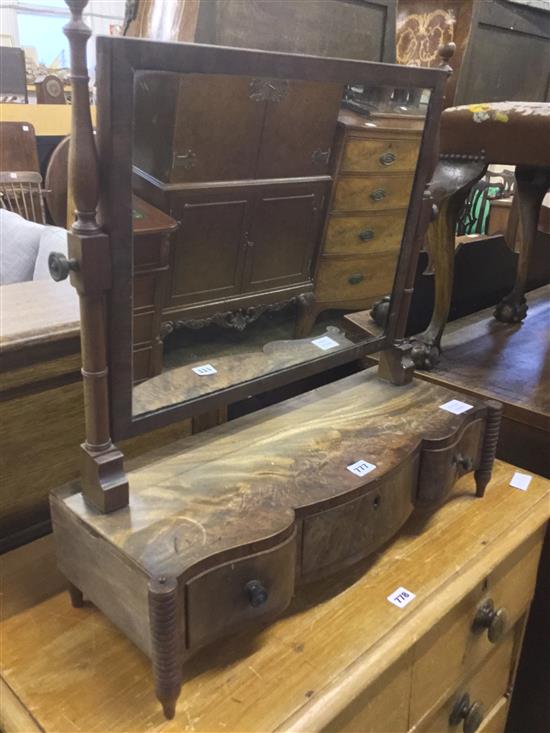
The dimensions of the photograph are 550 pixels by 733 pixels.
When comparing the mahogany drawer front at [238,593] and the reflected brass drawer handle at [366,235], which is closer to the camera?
the mahogany drawer front at [238,593]

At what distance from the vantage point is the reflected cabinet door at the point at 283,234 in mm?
836

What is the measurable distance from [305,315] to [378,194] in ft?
0.65

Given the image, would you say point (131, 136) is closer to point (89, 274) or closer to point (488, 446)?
point (89, 274)

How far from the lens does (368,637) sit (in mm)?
799

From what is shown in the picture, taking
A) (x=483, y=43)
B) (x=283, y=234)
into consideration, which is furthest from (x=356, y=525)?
(x=483, y=43)

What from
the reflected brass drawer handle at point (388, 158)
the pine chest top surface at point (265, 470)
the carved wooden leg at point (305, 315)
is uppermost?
the reflected brass drawer handle at point (388, 158)

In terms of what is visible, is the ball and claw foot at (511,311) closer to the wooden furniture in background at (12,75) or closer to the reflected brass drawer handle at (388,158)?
the reflected brass drawer handle at (388,158)

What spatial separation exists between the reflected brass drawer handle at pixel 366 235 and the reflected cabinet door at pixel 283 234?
0.09m

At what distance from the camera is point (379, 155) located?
0.92 metres

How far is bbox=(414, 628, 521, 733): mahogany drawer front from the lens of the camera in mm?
991

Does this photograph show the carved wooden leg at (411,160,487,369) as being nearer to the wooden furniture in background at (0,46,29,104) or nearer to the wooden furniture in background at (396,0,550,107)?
the wooden furniture in background at (396,0,550,107)

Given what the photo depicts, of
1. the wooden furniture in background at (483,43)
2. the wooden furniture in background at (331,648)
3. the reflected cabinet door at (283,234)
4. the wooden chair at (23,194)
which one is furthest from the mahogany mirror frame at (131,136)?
the wooden chair at (23,194)

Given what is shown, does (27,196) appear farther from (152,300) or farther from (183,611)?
(183,611)

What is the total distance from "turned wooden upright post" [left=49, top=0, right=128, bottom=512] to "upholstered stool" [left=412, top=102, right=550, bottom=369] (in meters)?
0.74
